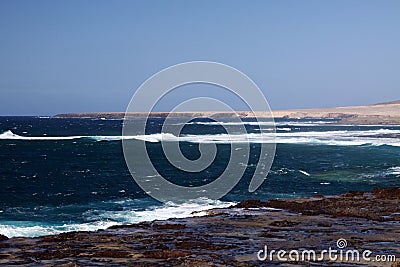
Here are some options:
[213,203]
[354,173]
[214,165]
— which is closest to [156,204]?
[213,203]

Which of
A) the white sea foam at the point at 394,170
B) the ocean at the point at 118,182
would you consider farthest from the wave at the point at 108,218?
the white sea foam at the point at 394,170

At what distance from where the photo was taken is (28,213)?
25531mm

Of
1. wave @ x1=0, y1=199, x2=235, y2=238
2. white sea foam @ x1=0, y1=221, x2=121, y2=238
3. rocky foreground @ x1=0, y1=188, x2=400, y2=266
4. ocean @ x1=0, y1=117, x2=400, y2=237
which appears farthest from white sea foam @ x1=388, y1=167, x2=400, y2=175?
white sea foam @ x1=0, y1=221, x2=121, y2=238

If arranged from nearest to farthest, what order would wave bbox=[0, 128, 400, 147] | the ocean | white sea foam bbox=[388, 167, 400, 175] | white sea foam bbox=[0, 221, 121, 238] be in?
white sea foam bbox=[0, 221, 121, 238]
the ocean
white sea foam bbox=[388, 167, 400, 175]
wave bbox=[0, 128, 400, 147]

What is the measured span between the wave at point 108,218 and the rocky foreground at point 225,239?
11.6ft

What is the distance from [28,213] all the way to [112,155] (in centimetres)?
3343

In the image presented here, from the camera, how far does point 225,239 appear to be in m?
15.9

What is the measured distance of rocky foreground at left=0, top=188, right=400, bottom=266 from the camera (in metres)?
13.5

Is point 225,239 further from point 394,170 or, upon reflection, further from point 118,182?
point 394,170

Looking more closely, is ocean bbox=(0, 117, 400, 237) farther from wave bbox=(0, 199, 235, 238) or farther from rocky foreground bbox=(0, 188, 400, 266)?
rocky foreground bbox=(0, 188, 400, 266)

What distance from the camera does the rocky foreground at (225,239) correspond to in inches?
530

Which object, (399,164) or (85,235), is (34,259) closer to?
(85,235)

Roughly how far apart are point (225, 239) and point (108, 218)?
9057mm

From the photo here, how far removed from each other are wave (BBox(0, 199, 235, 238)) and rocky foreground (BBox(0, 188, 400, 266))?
3.54 meters
